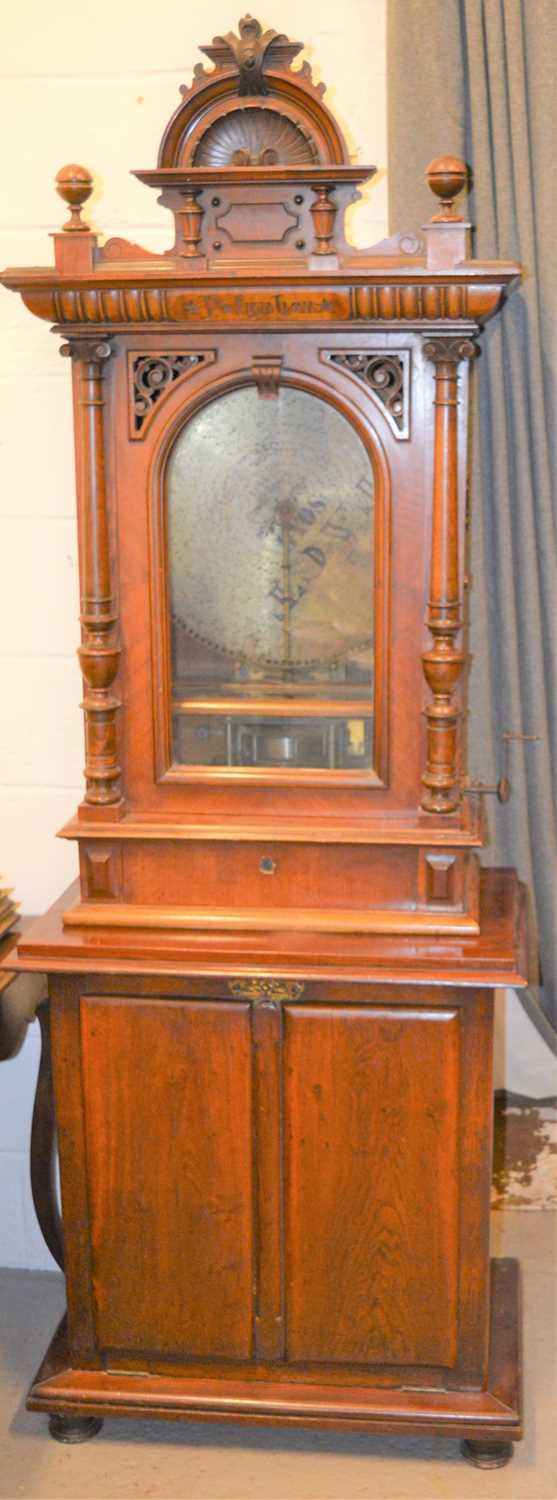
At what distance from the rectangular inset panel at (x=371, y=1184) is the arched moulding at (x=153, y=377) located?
2.56 feet

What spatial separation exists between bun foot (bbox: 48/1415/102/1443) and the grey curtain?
3.08 feet

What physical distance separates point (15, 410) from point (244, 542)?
0.61 m

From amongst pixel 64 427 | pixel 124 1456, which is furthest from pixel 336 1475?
pixel 64 427

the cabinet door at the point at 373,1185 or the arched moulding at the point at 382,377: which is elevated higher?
the arched moulding at the point at 382,377

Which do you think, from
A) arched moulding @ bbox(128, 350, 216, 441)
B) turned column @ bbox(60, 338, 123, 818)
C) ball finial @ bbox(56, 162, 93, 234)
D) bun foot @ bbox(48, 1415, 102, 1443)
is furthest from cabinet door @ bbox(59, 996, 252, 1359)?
ball finial @ bbox(56, 162, 93, 234)

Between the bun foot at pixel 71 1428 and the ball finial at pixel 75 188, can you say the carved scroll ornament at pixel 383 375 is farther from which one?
the bun foot at pixel 71 1428

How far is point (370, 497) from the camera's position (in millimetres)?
1954

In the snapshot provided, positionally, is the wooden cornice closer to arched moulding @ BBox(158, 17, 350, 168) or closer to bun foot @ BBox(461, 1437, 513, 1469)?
arched moulding @ BBox(158, 17, 350, 168)

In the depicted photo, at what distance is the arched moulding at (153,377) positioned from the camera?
76.2 inches

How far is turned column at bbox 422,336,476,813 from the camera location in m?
1.87

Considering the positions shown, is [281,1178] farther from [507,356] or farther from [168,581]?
[507,356]

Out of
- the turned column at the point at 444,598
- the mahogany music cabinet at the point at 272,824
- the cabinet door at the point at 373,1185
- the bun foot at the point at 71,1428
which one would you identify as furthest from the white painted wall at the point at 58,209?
the bun foot at the point at 71,1428

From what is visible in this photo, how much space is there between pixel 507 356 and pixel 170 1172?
4.16 ft

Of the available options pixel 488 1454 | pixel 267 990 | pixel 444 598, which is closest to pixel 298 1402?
pixel 488 1454
